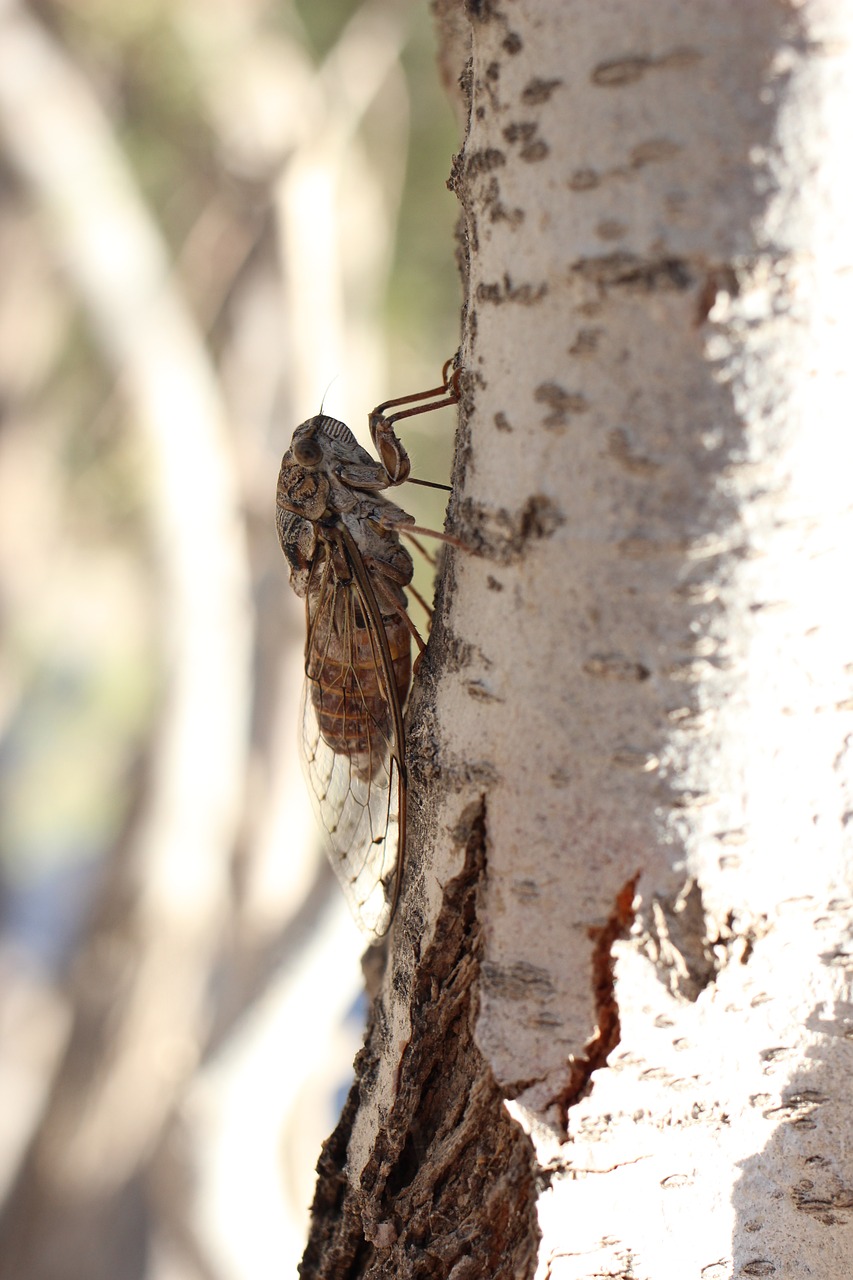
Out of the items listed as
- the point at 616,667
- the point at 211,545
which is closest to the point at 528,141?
the point at 616,667

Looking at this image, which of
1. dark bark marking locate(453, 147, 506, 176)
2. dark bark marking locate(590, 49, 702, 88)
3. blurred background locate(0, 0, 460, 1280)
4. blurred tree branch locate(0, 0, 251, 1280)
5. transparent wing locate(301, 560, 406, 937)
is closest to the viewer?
dark bark marking locate(590, 49, 702, 88)

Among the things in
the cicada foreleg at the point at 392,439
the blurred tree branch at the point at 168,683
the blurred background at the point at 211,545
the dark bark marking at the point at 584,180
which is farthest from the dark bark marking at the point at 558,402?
Answer: the blurred tree branch at the point at 168,683

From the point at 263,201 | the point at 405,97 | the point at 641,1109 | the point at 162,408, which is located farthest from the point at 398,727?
the point at 405,97

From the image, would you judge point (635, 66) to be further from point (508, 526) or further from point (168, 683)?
point (168, 683)

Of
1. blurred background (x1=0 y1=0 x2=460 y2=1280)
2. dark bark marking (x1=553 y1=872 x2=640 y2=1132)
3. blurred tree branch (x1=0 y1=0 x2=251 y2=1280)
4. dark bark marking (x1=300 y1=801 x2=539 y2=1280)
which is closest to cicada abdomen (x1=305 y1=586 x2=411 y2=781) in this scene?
dark bark marking (x1=300 y1=801 x2=539 y2=1280)

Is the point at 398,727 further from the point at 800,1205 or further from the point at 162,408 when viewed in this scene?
the point at 162,408

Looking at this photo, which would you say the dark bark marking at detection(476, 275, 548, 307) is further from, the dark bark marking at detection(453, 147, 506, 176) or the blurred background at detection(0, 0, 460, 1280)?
the blurred background at detection(0, 0, 460, 1280)
